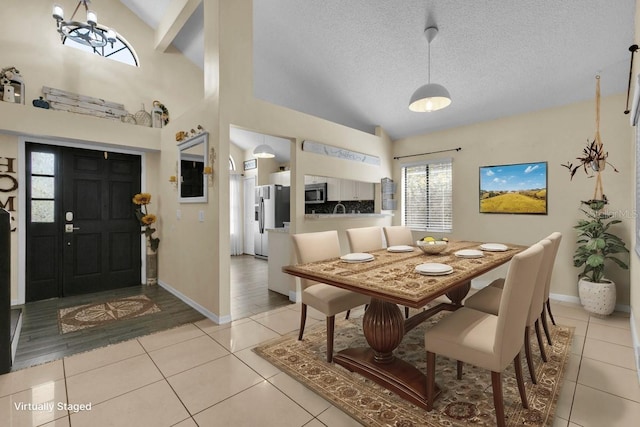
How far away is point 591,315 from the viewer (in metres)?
3.18

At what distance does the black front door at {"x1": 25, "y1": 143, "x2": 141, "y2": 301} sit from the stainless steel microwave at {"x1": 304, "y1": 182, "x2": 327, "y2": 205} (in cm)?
340

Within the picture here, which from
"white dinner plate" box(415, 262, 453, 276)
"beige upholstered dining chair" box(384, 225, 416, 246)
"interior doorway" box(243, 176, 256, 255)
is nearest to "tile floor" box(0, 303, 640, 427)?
"white dinner plate" box(415, 262, 453, 276)

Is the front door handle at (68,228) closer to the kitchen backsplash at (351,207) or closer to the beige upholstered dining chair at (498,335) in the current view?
the kitchen backsplash at (351,207)

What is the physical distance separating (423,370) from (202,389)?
156cm

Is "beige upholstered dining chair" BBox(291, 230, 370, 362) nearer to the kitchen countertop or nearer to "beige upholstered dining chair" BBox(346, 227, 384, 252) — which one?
"beige upholstered dining chair" BBox(346, 227, 384, 252)

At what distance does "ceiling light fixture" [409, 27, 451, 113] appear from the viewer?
8.24 feet

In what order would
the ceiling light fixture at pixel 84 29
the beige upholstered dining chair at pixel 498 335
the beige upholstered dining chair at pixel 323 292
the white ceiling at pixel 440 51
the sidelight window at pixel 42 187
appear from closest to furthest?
the beige upholstered dining chair at pixel 498 335 < the beige upholstered dining chair at pixel 323 292 < the white ceiling at pixel 440 51 < the ceiling light fixture at pixel 84 29 < the sidelight window at pixel 42 187

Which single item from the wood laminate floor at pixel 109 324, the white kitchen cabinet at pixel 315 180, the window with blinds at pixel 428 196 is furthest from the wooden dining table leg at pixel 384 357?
the white kitchen cabinet at pixel 315 180

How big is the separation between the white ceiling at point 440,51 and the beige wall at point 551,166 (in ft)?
0.55

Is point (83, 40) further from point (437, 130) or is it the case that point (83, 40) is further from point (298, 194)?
point (437, 130)

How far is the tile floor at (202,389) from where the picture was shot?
165 cm

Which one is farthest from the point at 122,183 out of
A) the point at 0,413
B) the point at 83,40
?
the point at 0,413

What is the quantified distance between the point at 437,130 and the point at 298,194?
2.63 m

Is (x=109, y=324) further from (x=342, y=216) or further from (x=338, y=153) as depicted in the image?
(x=338, y=153)
